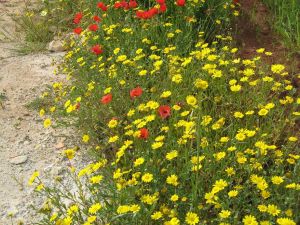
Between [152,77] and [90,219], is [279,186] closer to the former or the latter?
[90,219]

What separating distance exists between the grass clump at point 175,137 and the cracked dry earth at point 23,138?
199 mm

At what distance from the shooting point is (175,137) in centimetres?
289

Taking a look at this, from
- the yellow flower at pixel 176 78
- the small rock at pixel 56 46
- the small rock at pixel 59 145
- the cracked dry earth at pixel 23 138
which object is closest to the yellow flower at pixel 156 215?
the cracked dry earth at pixel 23 138

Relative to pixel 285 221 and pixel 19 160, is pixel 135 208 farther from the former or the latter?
pixel 19 160

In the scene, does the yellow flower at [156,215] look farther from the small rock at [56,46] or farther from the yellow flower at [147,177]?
the small rock at [56,46]

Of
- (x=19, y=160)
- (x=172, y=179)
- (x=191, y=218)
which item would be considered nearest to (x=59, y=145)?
(x=19, y=160)

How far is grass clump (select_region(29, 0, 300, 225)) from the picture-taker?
7.94ft

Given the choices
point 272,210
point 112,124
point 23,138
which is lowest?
point 23,138

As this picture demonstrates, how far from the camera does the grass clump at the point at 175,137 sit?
2420 mm

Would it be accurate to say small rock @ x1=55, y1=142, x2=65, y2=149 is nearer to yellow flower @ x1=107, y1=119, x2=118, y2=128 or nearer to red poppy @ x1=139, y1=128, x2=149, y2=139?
yellow flower @ x1=107, y1=119, x2=118, y2=128

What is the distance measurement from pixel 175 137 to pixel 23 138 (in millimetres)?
1625

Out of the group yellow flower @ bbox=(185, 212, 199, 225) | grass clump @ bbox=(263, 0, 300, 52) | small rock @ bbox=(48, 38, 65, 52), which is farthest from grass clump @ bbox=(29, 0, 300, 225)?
small rock @ bbox=(48, 38, 65, 52)

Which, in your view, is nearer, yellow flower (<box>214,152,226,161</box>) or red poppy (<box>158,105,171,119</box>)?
yellow flower (<box>214,152,226,161</box>)

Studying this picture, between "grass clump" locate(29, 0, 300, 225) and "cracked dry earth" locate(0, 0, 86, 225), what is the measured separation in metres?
0.20
